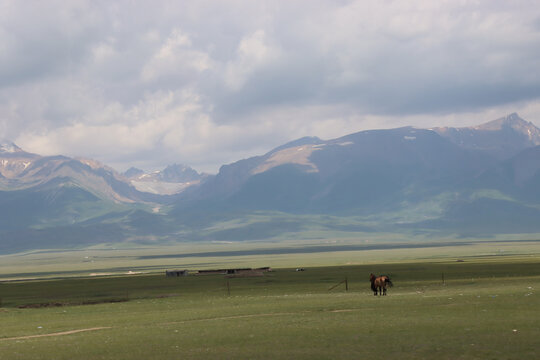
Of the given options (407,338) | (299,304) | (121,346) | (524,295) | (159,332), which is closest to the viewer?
(407,338)

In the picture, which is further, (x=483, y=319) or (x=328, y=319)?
(x=328, y=319)

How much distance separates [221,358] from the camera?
29422 mm

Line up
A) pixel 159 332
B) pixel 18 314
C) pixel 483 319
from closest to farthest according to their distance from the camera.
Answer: pixel 483 319, pixel 159 332, pixel 18 314

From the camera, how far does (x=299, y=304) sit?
5359 centimetres

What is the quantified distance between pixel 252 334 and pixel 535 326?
13.9 meters

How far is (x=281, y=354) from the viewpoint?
29.7 m

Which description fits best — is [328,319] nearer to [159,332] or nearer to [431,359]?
[159,332]

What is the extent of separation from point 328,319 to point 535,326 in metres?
11.8

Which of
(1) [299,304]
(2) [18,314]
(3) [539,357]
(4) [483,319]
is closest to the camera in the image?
(3) [539,357]

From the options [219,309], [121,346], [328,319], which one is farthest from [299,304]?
[121,346]

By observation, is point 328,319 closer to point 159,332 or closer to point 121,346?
point 159,332

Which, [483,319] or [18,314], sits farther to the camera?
[18,314]

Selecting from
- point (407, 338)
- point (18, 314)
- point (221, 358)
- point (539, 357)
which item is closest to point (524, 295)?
point (407, 338)

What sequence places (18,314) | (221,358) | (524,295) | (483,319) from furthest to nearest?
1. (18,314)
2. (524,295)
3. (483,319)
4. (221,358)
